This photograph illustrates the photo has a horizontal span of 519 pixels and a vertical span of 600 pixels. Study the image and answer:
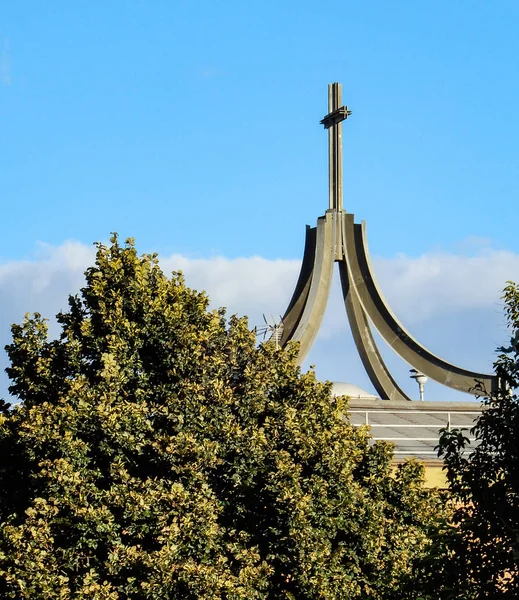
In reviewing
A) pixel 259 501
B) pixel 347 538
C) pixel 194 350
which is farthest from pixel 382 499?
pixel 194 350

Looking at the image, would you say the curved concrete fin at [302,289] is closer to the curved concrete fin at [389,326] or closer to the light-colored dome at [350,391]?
the curved concrete fin at [389,326]

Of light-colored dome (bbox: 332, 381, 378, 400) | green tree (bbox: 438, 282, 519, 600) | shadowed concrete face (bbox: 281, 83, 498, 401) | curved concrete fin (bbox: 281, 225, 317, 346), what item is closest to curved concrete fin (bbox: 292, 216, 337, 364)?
shadowed concrete face (bbox: 281, 83, 498, 401)

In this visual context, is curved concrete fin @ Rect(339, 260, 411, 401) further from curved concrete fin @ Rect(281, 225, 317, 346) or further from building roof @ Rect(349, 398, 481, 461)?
building roof @ Rect(349, 398, 481, 461)

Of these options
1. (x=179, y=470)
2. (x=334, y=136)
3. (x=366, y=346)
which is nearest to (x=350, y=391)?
(x=366, y=346)

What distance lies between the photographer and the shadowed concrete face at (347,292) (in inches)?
1139

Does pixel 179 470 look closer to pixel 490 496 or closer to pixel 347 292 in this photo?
pixel 490 496

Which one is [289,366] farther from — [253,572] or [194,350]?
[253,572]

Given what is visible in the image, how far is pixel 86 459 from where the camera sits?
16422 mm

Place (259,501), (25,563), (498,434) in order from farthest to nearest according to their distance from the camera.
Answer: (259,501)
(25,563)
(498,434)

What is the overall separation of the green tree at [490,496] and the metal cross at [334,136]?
15901mm

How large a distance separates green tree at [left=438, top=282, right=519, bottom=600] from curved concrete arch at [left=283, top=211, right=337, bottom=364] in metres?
14.5

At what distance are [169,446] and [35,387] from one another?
2830 mm

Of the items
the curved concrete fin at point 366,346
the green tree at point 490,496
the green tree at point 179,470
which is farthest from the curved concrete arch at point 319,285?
the green tree at point 490,496

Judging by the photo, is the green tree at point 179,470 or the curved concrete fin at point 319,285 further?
the curved concrete fin at point 319,285
